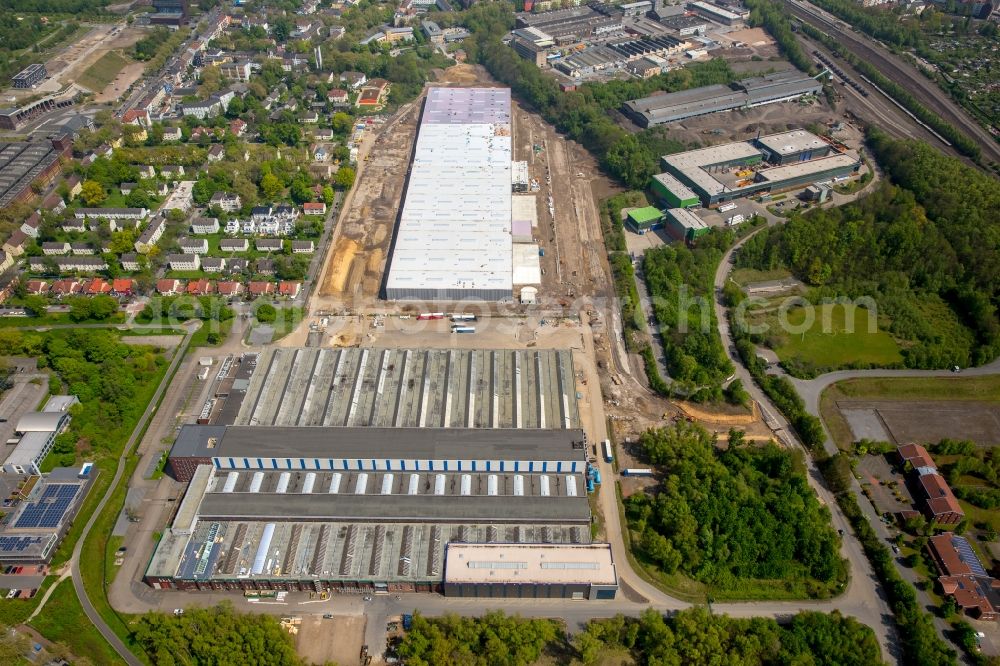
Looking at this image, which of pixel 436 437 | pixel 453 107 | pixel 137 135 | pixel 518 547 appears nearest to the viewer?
pixel 518 547

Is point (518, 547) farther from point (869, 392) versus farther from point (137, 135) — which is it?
point (137, 135)

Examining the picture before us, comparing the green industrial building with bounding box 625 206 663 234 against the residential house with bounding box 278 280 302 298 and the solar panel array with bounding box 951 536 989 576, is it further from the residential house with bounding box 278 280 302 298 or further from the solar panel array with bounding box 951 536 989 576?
the solar panel array with bounding box 951 536 989 576

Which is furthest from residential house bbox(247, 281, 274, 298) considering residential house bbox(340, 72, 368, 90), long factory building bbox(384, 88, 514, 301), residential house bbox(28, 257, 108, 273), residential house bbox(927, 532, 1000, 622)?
residential house bbox(927, 532, 1000, 622)

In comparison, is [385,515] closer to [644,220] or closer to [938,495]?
[938,495]

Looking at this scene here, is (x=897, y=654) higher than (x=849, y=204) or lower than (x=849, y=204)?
lower

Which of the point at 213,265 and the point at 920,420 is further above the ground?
the point at 213,265

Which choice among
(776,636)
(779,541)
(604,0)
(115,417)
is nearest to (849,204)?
(779,541)

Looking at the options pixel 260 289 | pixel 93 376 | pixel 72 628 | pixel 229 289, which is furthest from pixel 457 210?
pixel 72 628
